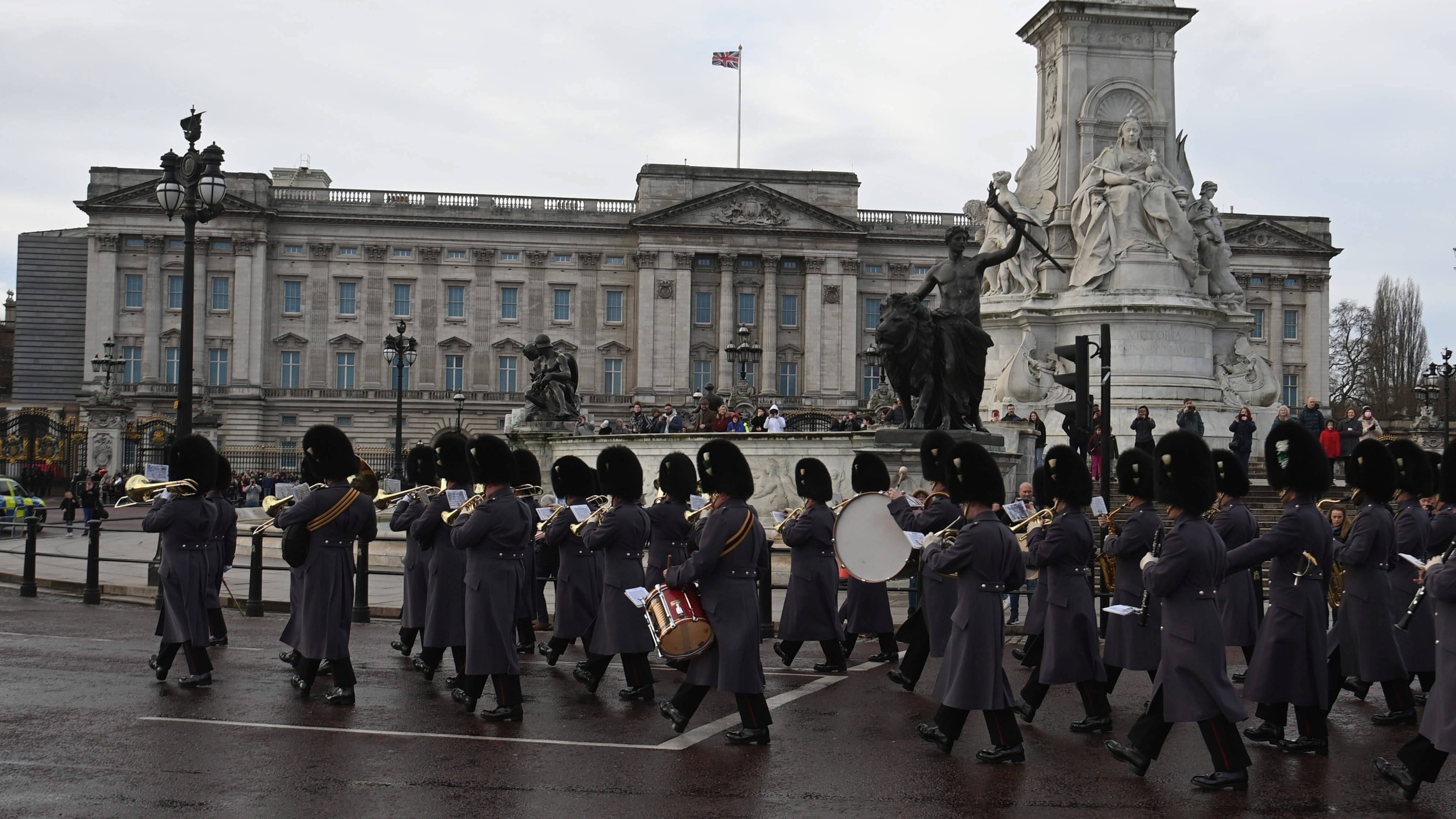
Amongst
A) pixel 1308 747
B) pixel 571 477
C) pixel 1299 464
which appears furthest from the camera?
pixel 571 477

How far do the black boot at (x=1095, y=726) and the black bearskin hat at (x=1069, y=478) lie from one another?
1.45 meters

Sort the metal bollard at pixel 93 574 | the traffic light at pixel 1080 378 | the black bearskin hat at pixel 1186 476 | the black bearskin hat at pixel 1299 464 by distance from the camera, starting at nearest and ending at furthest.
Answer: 1. the black bearskin hat at pixel 1186 476
2. the black bearskin hat at pixel 1299 464
3. the traffic light at pixel 1080 378
4. the metal bollard at pixel 93 574

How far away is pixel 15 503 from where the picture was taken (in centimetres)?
3250

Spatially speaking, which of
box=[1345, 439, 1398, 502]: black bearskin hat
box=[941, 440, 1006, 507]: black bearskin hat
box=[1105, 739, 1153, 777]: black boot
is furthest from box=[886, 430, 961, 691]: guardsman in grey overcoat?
box=[1345, 439, 1398, 502]: black bearskin hat

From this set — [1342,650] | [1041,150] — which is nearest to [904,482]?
[1342,650]

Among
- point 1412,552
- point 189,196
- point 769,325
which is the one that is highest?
point 769,325

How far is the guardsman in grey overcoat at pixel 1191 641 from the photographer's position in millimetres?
8180

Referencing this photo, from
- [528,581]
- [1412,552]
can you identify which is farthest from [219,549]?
[1412,552]

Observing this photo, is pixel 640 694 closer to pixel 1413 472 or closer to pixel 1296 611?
pixel 1296 611

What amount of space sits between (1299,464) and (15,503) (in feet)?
99.3

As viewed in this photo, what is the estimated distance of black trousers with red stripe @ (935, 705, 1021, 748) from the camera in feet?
28.8

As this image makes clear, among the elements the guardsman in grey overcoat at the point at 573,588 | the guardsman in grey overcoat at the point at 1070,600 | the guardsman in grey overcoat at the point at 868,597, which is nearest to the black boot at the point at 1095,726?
the guardsman in grey overcoat at the point at 1070,600

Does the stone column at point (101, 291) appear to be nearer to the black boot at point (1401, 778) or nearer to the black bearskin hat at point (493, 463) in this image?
the black bearskin hat at point (493, 463)

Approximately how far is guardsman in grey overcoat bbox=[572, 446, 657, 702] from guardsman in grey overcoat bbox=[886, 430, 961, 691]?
1.95m
